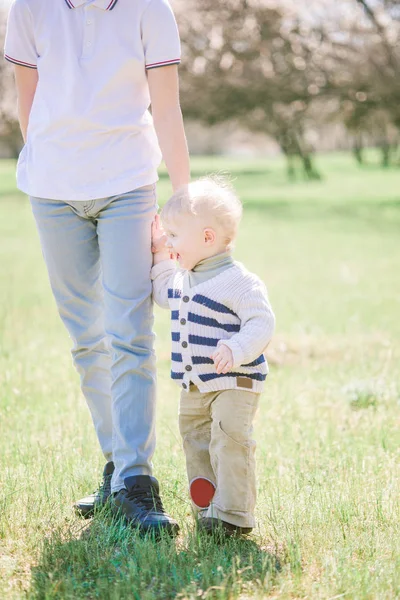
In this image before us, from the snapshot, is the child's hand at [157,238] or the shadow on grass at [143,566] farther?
the child's hand at [157,238]

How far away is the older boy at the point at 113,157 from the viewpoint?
302 centimetres

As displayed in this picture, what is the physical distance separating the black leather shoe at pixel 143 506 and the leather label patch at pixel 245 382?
0.51 m

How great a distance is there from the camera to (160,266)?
10.3 ft

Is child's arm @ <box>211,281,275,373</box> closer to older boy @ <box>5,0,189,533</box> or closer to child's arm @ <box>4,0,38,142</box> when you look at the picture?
older boy @ <box>5,0,189,533</box>

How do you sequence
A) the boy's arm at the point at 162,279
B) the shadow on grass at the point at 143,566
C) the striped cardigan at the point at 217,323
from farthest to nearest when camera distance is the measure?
the boy's arm at the point at 162,279 → the striped cardigan at the point at 217,323 → the shadow on grass at the point at 143,566

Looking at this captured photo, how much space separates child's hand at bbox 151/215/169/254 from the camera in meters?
3.15

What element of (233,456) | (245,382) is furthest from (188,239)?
(233,456)

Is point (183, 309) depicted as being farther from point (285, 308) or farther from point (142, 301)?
point (285, 308)

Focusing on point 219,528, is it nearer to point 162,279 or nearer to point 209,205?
point 162,279

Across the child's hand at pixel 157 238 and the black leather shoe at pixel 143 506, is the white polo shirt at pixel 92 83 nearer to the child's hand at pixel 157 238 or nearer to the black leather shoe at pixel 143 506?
the child's hand at pixel 157 238

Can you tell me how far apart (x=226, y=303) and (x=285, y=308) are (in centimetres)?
565

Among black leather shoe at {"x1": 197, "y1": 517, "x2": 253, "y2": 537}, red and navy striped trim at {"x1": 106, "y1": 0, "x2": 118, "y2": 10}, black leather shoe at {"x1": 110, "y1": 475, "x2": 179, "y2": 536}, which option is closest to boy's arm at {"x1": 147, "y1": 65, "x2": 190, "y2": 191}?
red and navy striped trim at {"x1": 106, "y1": 0, "x2": 118, "y2": 10}

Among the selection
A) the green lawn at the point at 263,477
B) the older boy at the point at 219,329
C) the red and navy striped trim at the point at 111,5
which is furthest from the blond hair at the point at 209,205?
the green lawn at the point at 263,477

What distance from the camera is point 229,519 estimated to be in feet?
9.43
